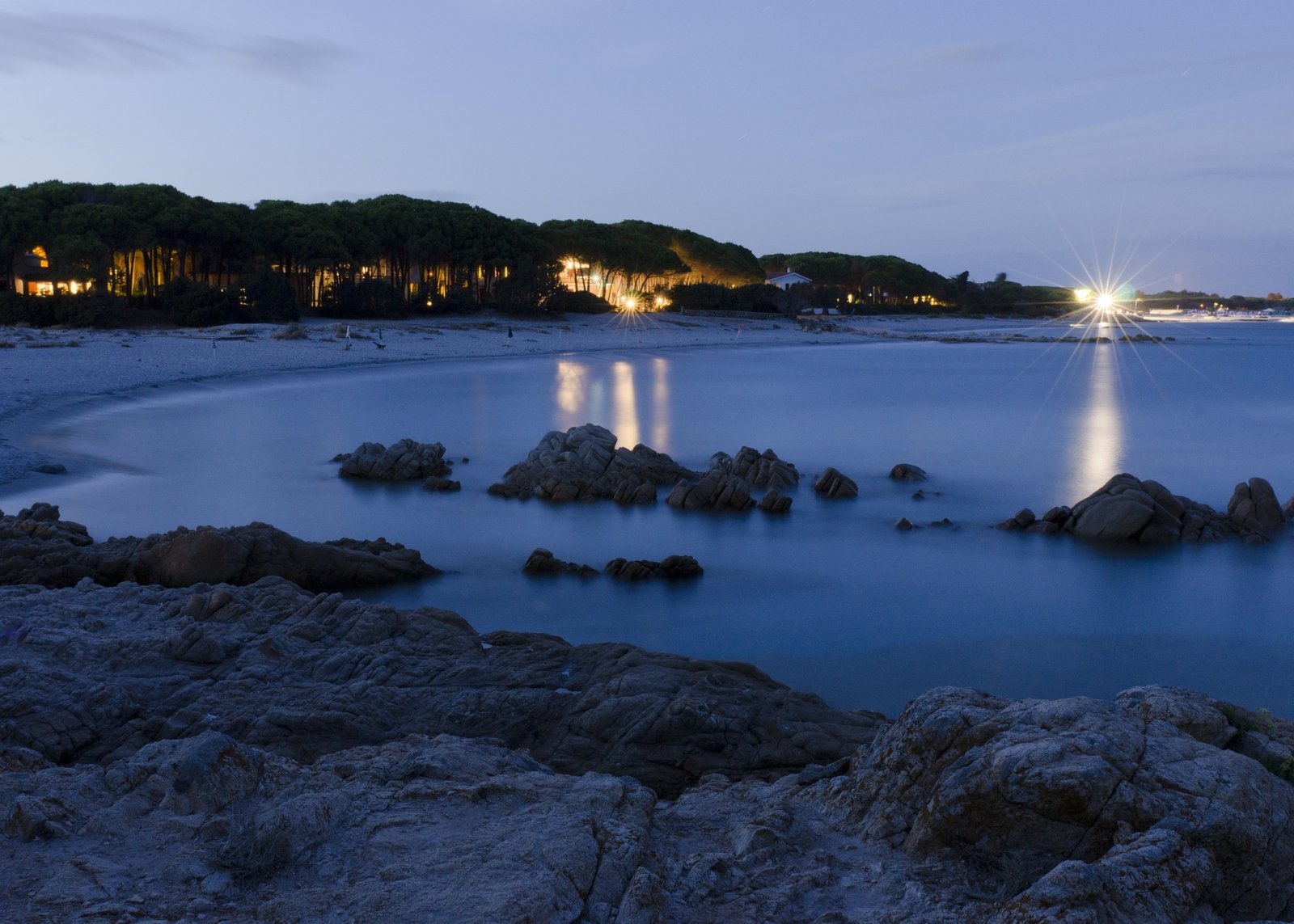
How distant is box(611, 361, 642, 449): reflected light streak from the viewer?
27219 mm

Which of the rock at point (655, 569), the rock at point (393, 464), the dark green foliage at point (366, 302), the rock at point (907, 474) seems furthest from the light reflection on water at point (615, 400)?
the dark green foliage at point (366, 302)

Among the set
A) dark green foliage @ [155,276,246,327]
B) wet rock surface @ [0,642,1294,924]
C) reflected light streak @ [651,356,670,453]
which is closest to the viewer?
wet rock surface @ [0,642,1294,924]

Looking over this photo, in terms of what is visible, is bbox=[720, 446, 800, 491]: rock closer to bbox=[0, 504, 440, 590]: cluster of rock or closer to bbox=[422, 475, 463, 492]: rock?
bbox=[422, 475, 463, 492]: rock

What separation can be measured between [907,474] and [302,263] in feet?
160

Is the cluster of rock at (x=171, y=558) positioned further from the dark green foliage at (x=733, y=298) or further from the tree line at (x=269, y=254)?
the dark green foliage at (x=733, y=298)

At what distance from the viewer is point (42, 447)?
19469 millimetres

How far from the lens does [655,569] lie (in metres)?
12.8

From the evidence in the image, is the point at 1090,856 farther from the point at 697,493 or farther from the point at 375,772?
the point at 697,493

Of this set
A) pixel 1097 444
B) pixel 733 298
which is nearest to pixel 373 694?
pixel 1097 444

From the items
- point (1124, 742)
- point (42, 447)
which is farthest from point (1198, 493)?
point (42, 447)

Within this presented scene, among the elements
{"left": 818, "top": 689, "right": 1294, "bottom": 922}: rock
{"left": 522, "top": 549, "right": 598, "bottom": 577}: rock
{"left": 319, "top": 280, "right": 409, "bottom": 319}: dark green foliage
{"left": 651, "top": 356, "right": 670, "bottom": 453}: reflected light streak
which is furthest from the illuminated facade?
{"left": 818, "top": 689, "right": 1294, "bottom": 922}: rock

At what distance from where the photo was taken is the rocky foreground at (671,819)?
340cm

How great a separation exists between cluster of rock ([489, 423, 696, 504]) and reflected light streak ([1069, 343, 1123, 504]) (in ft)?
26.6

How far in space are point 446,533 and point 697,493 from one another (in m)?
4.27
